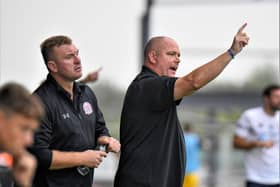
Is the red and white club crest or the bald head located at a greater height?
the bald head

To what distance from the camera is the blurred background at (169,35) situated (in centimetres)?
997

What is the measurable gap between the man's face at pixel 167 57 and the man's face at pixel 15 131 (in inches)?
96.3

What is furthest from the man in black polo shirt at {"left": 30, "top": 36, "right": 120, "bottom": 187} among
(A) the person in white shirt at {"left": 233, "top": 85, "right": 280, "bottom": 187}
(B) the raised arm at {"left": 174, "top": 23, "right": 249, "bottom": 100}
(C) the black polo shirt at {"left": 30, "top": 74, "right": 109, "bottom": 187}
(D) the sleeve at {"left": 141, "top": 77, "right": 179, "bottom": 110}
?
(A) the person in white shirt at {"left": 233, "top": 85, "right": 280, "bottom": 187}

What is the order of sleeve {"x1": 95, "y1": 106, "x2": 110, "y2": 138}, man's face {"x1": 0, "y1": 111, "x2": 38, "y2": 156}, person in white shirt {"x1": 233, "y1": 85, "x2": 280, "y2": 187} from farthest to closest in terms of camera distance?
person in white shirt {"x1": 233, "y1": 85, "x2": 280, "y2": 187} → sleeve {"x1": 95, "y1": 106, "x2": 110, "y2": 138} → man's face {"x1": 0, "y1": 111, "x2": 38, "y2": 156}

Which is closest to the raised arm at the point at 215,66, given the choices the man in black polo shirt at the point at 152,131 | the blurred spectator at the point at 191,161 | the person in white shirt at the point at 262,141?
the man in black polo shirt at the point at 152,131

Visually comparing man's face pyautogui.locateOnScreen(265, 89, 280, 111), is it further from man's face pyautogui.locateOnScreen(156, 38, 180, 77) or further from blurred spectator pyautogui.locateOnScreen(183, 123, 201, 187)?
blurred spectator pyautogui.locateOnScreen(183, 123, 201, 187)

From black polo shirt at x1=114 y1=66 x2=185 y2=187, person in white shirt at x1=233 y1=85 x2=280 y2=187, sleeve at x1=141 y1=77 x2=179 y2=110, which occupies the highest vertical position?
sleeve at x1=141 y1=77 x2=179 y2=110

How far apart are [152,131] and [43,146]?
72 centimetres

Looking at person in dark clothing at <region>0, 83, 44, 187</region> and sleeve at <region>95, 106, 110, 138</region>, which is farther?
sleeve at <region>95, 106, 110, 138</region>

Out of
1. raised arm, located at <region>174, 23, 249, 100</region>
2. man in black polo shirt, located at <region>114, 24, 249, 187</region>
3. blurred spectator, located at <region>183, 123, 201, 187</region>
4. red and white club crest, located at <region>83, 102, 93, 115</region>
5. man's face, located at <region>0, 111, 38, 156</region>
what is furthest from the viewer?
blurred spectator, located at <region>183, 123, 201, 187</region>

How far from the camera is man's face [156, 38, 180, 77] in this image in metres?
5.54

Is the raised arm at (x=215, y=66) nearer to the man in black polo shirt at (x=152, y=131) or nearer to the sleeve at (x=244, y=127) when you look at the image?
the man in black polo shirt at (x=152, y=131)

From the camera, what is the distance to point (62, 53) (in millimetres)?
5457

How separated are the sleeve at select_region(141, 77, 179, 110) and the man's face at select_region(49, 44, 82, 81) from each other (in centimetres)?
44
